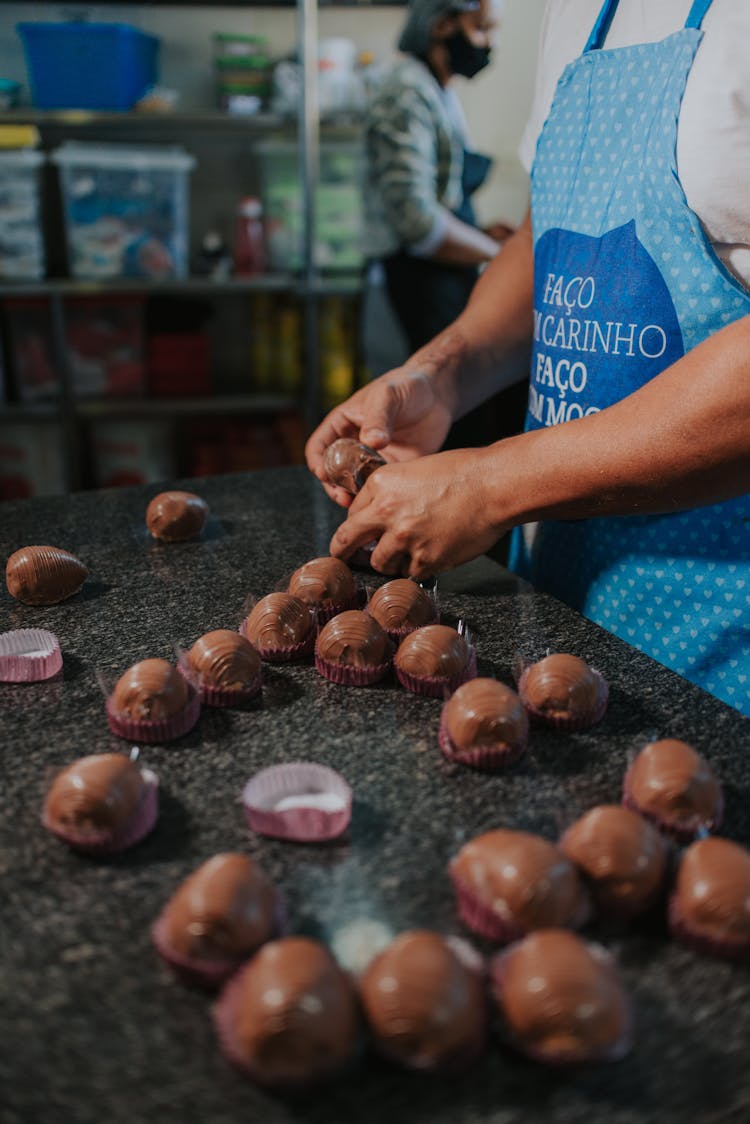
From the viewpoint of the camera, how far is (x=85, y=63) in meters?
3.42

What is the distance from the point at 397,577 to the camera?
1398 millimetres

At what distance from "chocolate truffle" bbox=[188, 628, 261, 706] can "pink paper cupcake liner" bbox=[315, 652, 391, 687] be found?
81mm

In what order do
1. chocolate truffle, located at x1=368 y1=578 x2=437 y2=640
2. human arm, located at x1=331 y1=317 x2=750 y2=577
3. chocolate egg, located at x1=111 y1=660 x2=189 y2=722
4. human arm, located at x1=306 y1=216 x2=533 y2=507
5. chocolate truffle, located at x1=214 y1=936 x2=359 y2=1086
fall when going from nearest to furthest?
chocolate truffle, located at x1=214 y1=936 x2=359 y2=1086 < chocolate egg, located at x1=111 y1=660 x2=189 y2=722 < human arm, located at x1=331 y1=317 x2=750 y2=577 < chocolate truffle, located at x1=368 y1=578 x2=437 y2=640 < human arm, located at x1=306 y1=216 x2=533 y2=507

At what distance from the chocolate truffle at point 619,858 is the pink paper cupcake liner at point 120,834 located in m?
0.35

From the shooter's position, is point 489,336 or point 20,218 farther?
point 20,218

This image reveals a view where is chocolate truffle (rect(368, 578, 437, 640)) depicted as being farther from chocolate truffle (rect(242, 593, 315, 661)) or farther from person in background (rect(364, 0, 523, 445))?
person in background (rect(364, 0, 523, 445))

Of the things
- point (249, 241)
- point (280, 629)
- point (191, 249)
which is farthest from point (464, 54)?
point (280, 629)

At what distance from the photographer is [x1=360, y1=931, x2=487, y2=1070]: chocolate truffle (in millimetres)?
607

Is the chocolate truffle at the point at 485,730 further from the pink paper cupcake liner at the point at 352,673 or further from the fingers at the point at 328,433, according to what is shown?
the fingers at the point at 328,433

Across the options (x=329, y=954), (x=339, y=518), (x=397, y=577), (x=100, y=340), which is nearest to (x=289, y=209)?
(x=100, y=340)

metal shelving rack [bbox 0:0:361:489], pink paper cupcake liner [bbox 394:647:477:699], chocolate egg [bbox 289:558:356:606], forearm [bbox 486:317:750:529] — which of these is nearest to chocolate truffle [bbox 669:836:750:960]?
pink paper cupcake liner [bbox 394:647:477:699]

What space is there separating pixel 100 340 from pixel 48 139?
833 millimetres

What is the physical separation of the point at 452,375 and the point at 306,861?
1.00 metres

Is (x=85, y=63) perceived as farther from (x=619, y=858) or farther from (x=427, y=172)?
(x=619, y=858)
